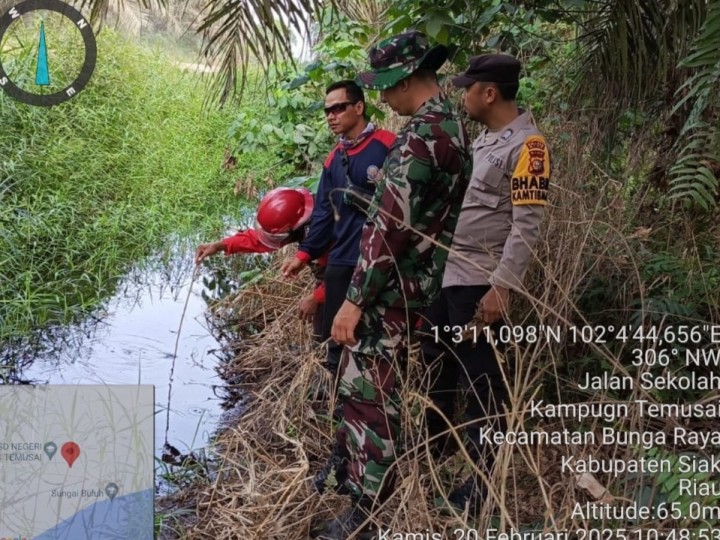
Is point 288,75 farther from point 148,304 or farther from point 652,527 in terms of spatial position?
point 652,527

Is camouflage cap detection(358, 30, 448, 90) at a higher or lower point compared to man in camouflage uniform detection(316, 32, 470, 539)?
higher

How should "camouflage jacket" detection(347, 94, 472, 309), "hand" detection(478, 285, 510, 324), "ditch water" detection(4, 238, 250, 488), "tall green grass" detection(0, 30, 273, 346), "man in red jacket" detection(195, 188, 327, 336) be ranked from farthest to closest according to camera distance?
"tall green grass" detection(0, 30, 273, 346) < "ditch water" detection(4, 238, 250, 488) < "man in red jacket" detection(195, 188, 327, 336) < "hand" detection(478, 285, 510, 324) < "camouflage jacket" detection(347, 94, 472, 309)

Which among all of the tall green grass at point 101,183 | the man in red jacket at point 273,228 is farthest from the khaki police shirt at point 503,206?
the tall green grass at point 101,183

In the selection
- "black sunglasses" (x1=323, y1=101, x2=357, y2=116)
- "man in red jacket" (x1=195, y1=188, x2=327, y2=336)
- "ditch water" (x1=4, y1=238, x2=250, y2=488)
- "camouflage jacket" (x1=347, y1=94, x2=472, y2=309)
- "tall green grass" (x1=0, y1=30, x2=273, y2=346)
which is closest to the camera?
"camouflage jacket" (x1=347, y1=94, x2=472, y2=309)

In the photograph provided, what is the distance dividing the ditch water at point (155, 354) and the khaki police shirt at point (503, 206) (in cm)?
125

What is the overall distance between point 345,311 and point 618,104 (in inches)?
64.1

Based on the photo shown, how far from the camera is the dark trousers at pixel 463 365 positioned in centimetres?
213

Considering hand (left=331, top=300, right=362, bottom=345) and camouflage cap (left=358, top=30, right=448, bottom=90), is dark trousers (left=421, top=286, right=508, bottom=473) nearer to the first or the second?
hand (left=331, top=300, right=362, bottom=345)

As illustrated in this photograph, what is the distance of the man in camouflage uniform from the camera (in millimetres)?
1824

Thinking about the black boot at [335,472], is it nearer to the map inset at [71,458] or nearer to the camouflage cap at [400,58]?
the map inset at [71,458]

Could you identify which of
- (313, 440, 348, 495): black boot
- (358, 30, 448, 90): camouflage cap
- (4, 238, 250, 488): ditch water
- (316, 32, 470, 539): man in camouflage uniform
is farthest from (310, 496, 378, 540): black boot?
(358, 30, 448, 90): camouflage cap

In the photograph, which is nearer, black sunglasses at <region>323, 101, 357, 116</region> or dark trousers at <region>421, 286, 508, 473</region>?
dark trousers at <region>421, 286, 508, 473</region>

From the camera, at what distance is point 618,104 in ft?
9.53

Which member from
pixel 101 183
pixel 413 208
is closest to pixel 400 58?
pixel 413 208
